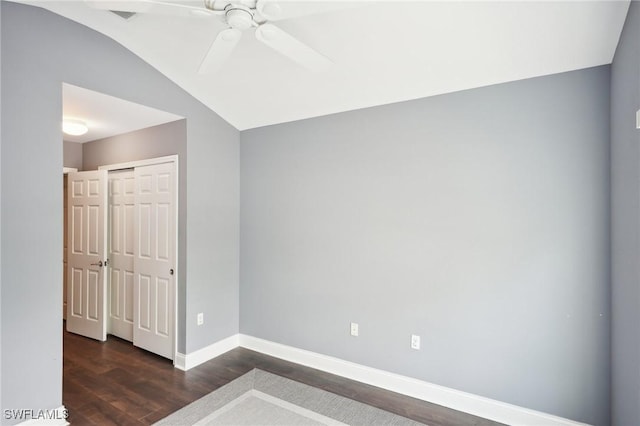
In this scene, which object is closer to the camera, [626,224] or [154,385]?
[626,224]

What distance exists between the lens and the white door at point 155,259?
335 cm

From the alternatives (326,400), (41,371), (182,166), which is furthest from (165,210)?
(326,400)

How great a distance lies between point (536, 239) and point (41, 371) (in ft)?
11.5

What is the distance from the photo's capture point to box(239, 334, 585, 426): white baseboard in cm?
230

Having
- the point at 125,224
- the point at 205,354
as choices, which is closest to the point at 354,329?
the point at 205,354

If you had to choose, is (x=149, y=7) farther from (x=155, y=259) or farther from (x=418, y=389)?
(x=418, y=389)

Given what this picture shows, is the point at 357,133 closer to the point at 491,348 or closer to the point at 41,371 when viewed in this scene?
the point at 491,348

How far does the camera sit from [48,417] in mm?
2236

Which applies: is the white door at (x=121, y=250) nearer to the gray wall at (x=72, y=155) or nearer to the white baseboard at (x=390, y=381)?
the gray wall at (x=72, y=155)

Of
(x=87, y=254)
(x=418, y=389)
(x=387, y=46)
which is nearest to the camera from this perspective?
(x=387, y=46)

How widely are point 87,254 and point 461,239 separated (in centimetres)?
418

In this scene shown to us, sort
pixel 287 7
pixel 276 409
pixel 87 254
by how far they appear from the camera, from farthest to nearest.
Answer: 1. pixel 87 254
2. pixel 276 409
3. pixel 287 7

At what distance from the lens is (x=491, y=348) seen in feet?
8.00

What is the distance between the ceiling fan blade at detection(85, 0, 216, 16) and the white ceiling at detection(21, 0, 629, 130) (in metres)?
0.21
